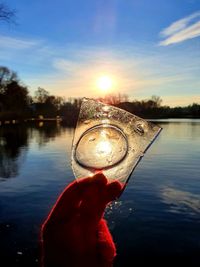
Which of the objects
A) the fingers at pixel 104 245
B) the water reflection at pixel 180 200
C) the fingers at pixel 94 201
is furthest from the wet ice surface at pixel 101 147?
the water reflection at pixel 180 200

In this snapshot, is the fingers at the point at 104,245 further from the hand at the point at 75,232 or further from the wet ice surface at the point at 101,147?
the wet ice surface at the point at 101,147

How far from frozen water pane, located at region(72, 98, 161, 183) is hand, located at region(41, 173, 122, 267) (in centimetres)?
20

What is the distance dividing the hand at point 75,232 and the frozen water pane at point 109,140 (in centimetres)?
20

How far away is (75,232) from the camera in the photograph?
128 inches

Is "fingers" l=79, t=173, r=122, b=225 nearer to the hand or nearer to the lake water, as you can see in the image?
the hand

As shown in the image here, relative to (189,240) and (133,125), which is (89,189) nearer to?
(133,125)

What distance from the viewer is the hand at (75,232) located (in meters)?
3.20

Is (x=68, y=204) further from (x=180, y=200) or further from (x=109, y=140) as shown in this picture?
(x=180, y=200)

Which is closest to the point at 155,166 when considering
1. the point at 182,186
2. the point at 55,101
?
the point at 182,186

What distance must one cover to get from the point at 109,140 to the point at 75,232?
85 cm

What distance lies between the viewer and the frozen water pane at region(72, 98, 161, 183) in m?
3.22

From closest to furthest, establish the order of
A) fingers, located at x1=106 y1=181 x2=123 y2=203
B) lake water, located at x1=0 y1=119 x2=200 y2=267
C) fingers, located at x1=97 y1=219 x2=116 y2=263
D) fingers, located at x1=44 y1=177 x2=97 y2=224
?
1. fingers, located at x1=106 y1=181 x2=123 y2=203
2. fingers, located at x1=44 y1=177 x2=97 y2=224
3. fingers, located at x1=97 y1=219 x2=116 y2=263
4. lake water, located at x1=0 y1=119 x2=200 y2=267

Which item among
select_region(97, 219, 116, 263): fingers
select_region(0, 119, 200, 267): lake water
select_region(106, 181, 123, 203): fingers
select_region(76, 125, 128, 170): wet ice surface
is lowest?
select_region(0, 119, 200, 267): lake water

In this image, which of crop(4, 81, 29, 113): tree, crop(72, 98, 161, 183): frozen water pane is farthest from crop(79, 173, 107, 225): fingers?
crop(4, 81, 29, 113): tree
